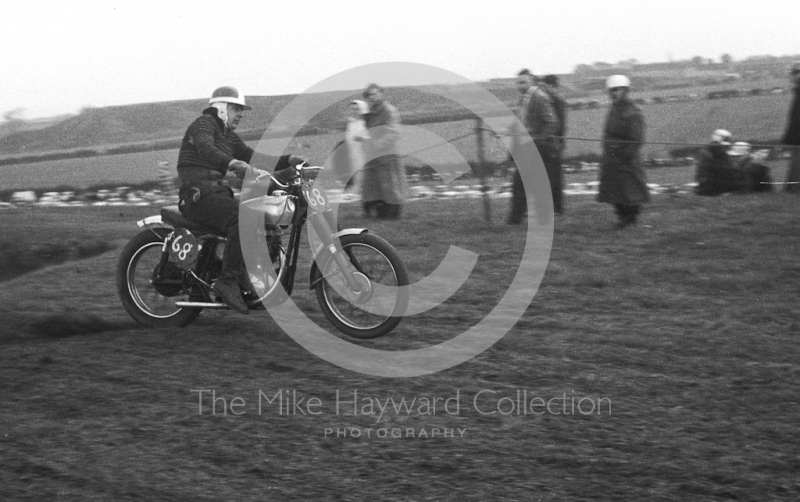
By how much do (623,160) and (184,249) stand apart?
21.1 feet

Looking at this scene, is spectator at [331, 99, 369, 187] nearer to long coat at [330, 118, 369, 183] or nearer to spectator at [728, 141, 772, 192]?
long coat at [330, 118, 369, 183]

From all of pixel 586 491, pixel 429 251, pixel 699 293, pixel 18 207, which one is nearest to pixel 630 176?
pixel 429 251

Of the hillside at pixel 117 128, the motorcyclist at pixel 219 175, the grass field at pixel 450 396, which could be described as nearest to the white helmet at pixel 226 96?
the motorcyclist at pixel 219 175

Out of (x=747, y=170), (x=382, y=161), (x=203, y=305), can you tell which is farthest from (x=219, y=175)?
(x=747, y=170)

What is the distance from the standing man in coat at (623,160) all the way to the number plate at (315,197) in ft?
19.0

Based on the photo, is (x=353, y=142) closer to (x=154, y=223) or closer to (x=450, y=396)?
(x=154, y=223)

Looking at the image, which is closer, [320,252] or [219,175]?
[320,252]

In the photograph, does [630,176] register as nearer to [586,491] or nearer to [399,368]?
[399,368]

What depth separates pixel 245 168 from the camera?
269 inches

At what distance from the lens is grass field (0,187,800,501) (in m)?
4.25

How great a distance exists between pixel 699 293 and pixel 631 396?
322 cm

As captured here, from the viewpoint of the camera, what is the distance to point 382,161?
13133mm

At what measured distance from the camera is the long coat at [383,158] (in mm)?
13023

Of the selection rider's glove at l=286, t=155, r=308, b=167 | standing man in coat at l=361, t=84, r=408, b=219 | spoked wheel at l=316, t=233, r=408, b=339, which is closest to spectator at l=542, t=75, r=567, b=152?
standing man in coat at l=361, t=84, r=408, b=219
